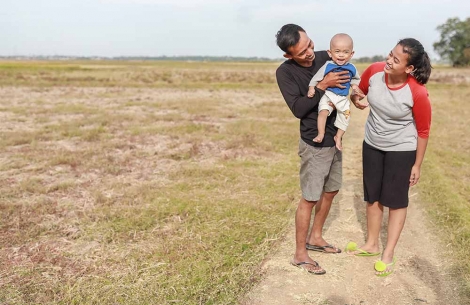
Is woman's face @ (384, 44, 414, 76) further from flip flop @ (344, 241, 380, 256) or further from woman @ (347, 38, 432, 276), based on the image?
flip flop @ (344, 241, 380, 256)

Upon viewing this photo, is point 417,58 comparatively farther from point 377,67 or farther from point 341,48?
point 341,48

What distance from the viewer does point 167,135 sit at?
29.8 feet

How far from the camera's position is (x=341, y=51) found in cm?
276

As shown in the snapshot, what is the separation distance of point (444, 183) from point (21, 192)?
5707 mm

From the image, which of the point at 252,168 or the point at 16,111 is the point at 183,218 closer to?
the point at 252,168

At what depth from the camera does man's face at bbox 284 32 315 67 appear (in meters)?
2.79

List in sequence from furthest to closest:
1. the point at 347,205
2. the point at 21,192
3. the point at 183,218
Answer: the point at 21,192 → the point at 347,205 → the point at 183,218

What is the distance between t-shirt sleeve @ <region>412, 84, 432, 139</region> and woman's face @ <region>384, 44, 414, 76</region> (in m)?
0.15

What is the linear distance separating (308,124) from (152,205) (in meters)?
2.43

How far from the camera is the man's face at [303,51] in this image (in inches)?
110

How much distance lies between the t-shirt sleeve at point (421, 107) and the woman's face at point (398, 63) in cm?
15

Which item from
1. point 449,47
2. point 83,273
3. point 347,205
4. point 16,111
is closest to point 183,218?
point 83,273

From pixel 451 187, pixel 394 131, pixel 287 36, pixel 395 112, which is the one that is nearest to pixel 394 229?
pixel 394 131

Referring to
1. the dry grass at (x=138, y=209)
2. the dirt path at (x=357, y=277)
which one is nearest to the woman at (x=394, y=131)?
the dirt path at (x=357, y=277)
